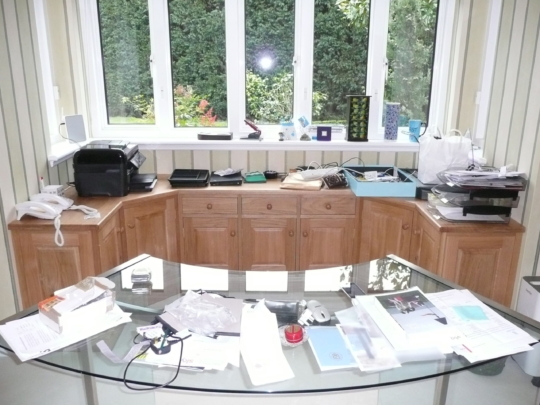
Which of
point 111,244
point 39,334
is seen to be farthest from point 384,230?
point 39,334

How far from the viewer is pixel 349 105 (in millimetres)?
3191

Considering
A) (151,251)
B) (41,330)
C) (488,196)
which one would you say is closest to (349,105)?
(488,196)

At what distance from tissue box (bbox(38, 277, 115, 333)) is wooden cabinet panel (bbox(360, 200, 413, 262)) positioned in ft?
6.11

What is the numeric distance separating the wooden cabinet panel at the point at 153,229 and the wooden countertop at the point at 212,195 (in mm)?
61

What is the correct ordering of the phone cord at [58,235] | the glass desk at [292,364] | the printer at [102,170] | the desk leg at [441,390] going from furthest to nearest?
the printer at [102,170], the phone cord at [58,235], the desk leg at [441,390], the glass desk at [292,364]

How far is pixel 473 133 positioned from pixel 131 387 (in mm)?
2868

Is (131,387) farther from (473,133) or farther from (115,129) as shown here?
(473,133)

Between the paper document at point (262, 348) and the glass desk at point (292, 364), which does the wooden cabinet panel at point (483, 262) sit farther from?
the paper document at point (262, 348)

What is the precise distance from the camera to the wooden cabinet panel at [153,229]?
9.24 ft

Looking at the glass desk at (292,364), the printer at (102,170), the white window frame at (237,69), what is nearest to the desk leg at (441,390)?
the glass desk at (292,364)

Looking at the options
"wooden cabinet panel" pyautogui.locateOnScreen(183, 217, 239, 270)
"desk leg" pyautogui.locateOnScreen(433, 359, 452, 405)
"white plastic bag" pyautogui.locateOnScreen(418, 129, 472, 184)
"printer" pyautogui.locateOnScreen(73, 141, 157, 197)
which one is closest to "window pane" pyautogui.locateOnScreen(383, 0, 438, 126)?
"white plastic bag" pyautogui.locateOnScreen(418, 129, 472, 184)

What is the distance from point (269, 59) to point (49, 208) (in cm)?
184

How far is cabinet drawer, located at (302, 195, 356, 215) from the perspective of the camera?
9.74 feet

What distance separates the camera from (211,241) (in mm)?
3068
